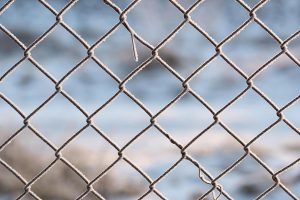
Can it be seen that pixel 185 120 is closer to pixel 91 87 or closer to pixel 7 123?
pixel 91 87

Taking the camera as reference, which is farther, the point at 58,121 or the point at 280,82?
the point at 280,82

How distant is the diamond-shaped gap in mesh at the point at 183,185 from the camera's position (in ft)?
11.8

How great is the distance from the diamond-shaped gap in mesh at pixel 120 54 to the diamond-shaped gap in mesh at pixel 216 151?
918 millimetres

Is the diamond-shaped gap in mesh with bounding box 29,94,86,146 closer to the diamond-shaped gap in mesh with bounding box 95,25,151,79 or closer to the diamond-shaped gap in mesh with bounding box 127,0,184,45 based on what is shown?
the diamond-shaped gap in mesh with bounding box 95,25,151,79

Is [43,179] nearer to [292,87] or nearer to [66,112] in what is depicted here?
[66,112]

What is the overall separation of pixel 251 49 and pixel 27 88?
1769 mm

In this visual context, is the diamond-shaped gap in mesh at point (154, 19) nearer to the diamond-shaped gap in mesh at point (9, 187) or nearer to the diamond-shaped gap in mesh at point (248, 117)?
the diamond-shaped gap in mesh at point (248, 117)

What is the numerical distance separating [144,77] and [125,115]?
23.7 inches

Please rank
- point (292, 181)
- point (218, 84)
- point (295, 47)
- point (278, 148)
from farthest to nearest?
point (295, 47), point (218, 84), point (278, 148), point (292, 181)

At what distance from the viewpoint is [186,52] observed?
16.7ft

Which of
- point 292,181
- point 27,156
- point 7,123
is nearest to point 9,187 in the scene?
point 27,156

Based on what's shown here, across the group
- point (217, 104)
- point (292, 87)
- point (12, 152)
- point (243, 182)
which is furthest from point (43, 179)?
point (292, 87)

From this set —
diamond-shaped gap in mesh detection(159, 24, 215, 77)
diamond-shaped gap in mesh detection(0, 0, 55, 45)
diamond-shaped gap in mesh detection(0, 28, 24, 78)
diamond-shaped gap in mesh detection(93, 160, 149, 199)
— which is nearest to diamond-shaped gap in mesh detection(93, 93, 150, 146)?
diamond-shaped gap in mesh detection(93, 160, 149, 199)

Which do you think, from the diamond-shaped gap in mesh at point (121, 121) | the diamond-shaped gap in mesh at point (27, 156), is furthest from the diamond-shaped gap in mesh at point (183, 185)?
the diamond-shaped gap in mesh at point (27, 156)
